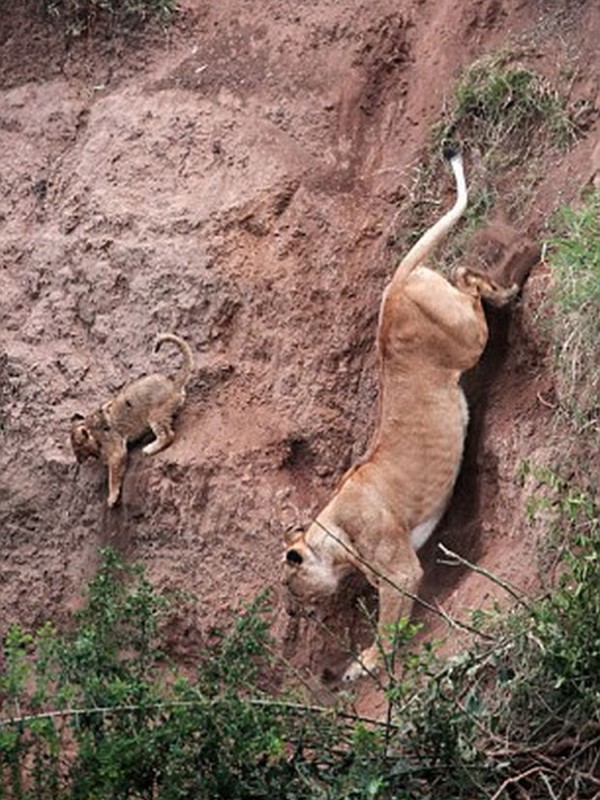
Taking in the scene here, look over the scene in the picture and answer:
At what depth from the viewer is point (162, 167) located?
12914mm

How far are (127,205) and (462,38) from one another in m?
1.99

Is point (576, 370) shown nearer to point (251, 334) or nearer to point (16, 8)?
point (251, 334)

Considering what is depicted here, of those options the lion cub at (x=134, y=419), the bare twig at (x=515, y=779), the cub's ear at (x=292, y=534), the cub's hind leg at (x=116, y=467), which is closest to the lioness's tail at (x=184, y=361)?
the lion cub at (x=134, y=419)

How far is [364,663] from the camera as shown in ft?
34.9

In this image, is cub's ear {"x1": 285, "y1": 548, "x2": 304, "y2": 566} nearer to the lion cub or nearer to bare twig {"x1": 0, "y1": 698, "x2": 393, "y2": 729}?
the lion cub

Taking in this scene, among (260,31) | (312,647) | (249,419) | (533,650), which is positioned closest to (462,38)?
(260,31)

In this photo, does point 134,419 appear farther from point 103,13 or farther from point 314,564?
point 103,13

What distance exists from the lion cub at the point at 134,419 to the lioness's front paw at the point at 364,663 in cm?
168

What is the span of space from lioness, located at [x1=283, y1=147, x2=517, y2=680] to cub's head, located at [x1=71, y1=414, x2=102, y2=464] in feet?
5.06

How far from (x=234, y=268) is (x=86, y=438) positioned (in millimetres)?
1151

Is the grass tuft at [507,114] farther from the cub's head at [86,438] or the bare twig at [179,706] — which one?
the bare twig at [179,706]

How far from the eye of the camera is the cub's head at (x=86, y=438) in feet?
40.1

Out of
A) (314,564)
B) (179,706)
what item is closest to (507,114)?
(314,564)

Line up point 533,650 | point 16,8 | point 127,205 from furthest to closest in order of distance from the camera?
1. point 16,8
2. point 127,205
3. point 533,650
